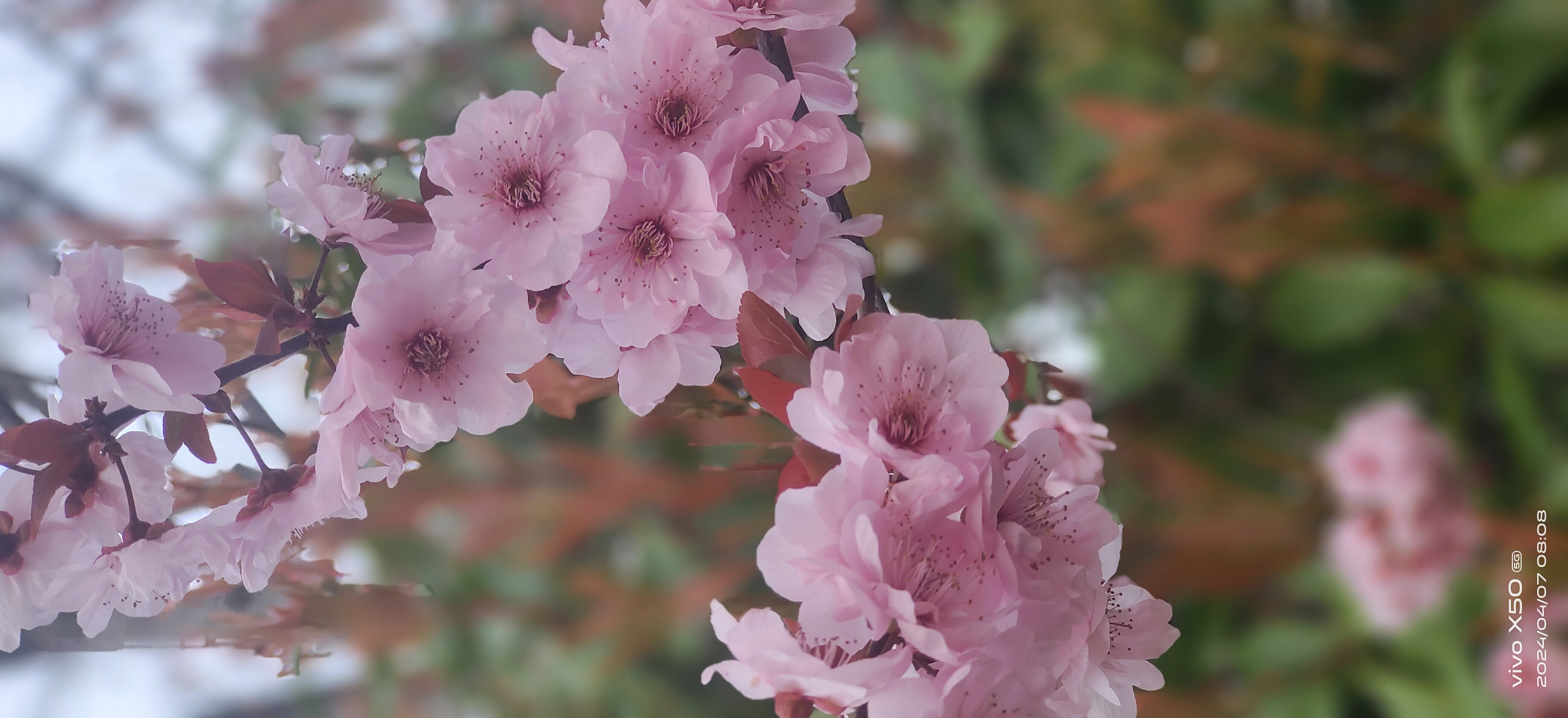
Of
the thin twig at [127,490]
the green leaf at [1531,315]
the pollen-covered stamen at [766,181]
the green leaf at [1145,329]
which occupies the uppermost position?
the pollen-covered stamen at [766,181]

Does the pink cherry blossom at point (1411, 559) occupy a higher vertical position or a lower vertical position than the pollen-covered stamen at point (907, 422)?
lower

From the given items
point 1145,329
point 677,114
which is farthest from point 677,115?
point 1145,329

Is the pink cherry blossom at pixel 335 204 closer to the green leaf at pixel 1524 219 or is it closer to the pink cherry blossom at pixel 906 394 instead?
the pink cherry blossom at pixel 906 394

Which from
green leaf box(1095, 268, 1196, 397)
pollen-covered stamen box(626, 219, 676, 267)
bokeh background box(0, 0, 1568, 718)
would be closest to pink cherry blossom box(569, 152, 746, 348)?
pollen-covered stamen box(626, 219, 676, 267)

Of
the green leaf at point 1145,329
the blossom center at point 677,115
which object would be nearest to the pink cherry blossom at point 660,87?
the blossom center at point 677,115

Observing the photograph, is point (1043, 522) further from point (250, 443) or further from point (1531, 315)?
point (1531, 315)

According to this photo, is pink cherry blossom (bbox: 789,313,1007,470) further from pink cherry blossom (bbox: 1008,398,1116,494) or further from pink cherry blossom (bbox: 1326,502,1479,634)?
pink cherry blossom (bbox: 1326,502,1479,634)

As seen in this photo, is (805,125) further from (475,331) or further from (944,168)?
(944,168)
